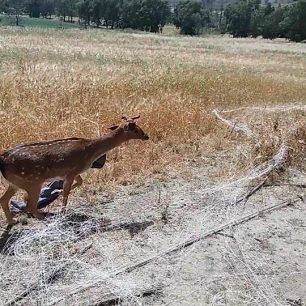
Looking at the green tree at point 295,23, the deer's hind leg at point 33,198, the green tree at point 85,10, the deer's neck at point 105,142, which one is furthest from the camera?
the green tree at point 85,10

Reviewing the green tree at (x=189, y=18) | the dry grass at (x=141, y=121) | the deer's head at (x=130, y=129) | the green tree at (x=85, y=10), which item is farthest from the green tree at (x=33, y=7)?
the deer's head at (x=130, y=129)

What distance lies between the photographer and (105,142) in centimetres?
491

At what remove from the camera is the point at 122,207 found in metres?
5.24

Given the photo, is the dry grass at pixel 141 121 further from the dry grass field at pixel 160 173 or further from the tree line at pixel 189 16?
the tree line at pixel 189 16

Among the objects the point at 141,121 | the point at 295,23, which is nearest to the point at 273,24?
the point at 295,23

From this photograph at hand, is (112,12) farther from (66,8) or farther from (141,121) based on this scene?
(141,121)

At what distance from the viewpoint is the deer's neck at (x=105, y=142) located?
15.8 ft

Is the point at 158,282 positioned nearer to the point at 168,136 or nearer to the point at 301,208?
the point at 301,208

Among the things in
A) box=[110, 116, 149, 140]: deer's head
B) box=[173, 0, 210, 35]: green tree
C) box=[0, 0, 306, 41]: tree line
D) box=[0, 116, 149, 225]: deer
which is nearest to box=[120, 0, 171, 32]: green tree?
box=[0, 0, 306, 41]: tree line

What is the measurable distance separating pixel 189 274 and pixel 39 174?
1.37 meters

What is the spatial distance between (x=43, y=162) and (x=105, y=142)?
0.68 m

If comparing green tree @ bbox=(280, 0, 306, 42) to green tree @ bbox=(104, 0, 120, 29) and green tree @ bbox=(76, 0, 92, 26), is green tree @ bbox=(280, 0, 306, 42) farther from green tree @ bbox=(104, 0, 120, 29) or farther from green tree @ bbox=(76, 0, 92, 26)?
green tree @ bbox=(76, 0, 92, 26)

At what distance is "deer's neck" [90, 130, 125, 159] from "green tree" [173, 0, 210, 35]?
9412cm

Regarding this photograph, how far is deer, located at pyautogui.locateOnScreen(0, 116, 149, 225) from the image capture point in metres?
4.30
